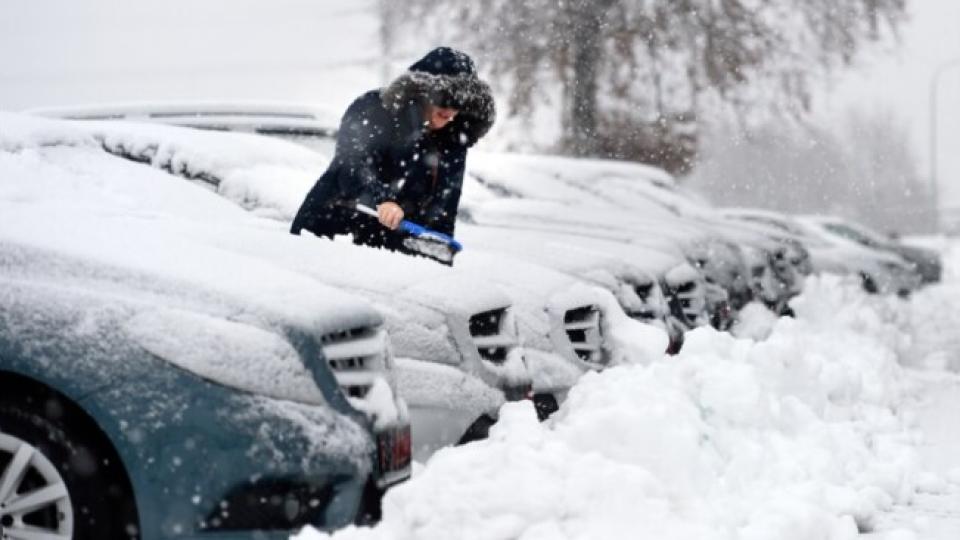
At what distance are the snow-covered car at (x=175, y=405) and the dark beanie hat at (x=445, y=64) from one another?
268cm

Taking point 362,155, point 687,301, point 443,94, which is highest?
point 443,94

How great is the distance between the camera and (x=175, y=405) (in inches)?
148

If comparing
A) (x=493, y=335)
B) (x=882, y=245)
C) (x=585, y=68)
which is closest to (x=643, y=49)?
(x=585, y=68)

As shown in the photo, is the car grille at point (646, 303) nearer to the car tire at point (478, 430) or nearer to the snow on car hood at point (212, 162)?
the snow on car hood at point (212, 162)

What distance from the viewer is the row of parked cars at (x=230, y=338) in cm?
378

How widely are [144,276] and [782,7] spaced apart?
20.8 meters

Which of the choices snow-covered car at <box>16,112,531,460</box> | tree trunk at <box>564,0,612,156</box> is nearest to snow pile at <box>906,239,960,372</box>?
tree trunk at <box>564,0,612,156</box>

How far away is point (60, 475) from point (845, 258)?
15.8 meters

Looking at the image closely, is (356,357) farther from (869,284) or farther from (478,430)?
(869,284)

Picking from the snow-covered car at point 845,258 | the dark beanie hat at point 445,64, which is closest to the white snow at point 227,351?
the dark beanie hat at point 445,64

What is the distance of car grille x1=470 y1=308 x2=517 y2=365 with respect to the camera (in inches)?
213

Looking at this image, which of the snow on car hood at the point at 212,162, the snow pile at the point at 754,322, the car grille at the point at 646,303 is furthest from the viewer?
the snow pile at the point at 754,322

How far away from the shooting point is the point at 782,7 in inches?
925

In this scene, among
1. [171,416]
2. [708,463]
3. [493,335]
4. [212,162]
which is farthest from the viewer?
[212,162]
